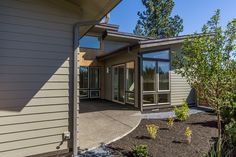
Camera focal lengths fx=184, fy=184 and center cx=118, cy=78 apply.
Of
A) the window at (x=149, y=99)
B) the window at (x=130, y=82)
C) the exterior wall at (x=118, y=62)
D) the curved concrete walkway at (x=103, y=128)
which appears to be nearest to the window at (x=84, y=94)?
the exterior wall at (x=118, y=62)

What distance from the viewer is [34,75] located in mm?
3795

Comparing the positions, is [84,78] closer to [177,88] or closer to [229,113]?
[177,88]

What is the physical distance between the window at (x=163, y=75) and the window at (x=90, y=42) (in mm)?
5676

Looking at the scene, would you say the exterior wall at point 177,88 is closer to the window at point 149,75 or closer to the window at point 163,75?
the window at point 163,75

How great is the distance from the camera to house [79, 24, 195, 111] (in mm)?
9141

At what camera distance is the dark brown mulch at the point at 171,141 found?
169 inches

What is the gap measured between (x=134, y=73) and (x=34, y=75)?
6304mm

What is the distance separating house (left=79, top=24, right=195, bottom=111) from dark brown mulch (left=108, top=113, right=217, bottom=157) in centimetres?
286

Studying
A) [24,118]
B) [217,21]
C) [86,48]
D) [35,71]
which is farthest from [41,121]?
[86,48]

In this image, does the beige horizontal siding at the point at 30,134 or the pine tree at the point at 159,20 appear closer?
the beige horizontal siding at the point at 30,134

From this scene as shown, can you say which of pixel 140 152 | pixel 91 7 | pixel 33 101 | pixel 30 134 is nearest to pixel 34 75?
pixel 33 101

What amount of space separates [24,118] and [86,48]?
32.5ft

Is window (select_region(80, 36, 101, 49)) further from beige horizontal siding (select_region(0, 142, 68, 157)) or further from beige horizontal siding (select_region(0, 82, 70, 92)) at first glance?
beige horizontal siding (select_region(0, 142, 68, 157))

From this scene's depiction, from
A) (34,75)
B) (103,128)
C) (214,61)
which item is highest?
(214,61)
